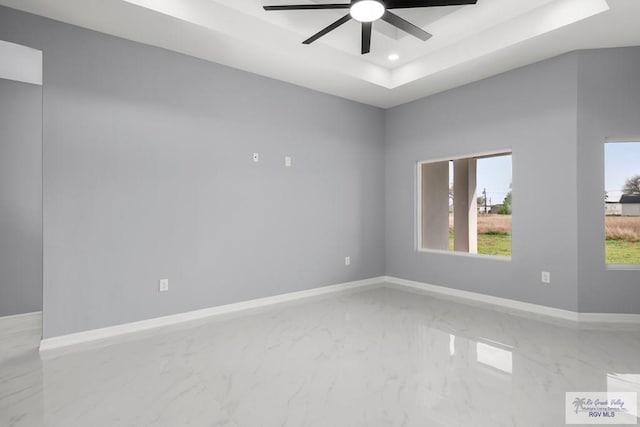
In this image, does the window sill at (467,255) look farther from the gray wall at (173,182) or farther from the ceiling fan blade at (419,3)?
the ceiling fan blade at (419,3)

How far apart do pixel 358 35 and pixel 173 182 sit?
108 inches

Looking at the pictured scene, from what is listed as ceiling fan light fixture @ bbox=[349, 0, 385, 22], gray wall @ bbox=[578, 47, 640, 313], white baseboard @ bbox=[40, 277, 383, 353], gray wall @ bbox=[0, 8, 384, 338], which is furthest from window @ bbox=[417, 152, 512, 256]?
ceiling fan light fixture @ bbox=[349, 0, 385, 22]

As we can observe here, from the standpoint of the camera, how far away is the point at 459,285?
4.42 meters

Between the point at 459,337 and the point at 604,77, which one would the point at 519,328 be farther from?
the point at 604,77

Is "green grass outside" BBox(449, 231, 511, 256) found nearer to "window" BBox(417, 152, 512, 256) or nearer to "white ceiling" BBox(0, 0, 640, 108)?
"window" BBox(417, 152, 512, 256)

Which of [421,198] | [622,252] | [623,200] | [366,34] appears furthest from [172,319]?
[623,200]

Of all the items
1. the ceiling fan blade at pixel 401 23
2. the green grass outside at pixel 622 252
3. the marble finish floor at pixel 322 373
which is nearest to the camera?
the marble finish floor at pixel 322 373

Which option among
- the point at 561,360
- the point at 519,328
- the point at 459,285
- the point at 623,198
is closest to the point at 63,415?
the point at 561,360

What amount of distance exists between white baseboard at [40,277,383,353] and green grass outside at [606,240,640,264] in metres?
3.06

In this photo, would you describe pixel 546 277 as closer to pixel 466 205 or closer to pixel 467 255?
pixel 467 255

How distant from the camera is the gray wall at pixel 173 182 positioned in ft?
9.40

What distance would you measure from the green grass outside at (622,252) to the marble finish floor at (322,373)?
701mm

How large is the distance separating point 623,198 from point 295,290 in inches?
152

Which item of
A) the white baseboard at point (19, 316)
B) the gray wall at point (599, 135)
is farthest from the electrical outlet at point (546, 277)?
the white baseboard at point (19, 316)
